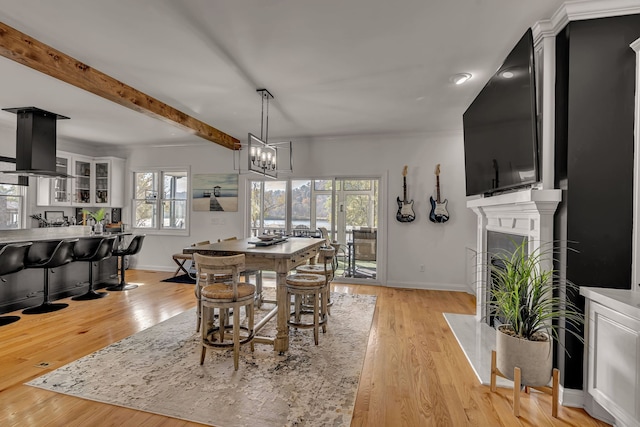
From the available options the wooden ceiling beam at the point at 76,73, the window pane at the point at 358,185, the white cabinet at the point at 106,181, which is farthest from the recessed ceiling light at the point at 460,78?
the white cabinet at the point at 106,181

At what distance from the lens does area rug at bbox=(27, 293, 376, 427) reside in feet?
6.76

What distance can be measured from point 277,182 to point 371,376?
4.30 m

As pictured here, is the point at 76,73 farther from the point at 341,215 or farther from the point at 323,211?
the point at 341,215

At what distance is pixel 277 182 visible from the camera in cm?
625

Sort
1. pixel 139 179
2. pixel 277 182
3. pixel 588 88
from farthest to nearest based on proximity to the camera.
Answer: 1. pixel 139 179
2. pixel 277 182
3. pixel 588 88

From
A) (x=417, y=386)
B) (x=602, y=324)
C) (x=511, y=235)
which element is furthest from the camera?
(x=511, y=235)

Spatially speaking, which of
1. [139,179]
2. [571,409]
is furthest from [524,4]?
[139,179]

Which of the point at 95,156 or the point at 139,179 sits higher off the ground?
the point at 95,156

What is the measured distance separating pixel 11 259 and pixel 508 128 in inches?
199

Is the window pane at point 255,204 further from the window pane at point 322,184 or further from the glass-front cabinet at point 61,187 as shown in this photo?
the glass-front cabinet at point 61,187

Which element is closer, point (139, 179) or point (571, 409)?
point (571, 409)

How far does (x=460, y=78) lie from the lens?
3.38 meters

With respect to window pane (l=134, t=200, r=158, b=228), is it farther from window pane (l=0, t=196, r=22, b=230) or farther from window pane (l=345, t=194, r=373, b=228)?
window pane (l=345, t=194, r=373, b=228)

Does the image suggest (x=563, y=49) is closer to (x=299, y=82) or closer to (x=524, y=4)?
(x=524, y=4)
